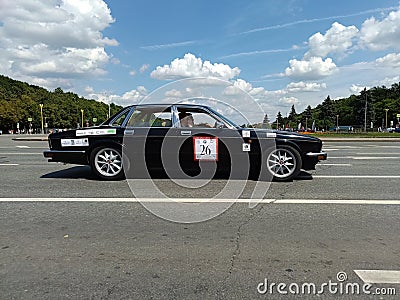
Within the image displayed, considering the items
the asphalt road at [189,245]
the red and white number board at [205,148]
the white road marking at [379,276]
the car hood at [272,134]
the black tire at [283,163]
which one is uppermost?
the car hood at [272,134]

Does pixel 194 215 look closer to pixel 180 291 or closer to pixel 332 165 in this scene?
pixel 180 291

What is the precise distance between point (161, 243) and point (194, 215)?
112cm

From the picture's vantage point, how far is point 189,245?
387 centimetres

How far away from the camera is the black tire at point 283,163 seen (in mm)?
7461

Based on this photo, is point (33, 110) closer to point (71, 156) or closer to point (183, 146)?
point (71, 156)

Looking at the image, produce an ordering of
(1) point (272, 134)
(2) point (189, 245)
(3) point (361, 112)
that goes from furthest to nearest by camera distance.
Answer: (3) point (361, 112) < (1) point (272, 134) < (2) point (189, 245)

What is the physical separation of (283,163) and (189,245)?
13.6 feet

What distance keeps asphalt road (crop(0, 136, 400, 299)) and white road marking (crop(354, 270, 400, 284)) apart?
0.03m

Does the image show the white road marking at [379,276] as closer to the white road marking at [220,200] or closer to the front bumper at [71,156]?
the white road marking at [220,200]

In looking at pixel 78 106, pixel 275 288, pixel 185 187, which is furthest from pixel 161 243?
pixel 78 106

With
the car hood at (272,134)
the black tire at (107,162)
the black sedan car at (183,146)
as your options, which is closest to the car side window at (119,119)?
the black sedan car at (183,146)

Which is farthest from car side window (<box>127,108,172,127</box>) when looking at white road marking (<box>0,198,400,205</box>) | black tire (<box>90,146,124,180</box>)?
white road marking (<box>0,198,400,205</box>)

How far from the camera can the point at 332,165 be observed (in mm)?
10414

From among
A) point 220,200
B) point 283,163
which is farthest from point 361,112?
point 220,200
